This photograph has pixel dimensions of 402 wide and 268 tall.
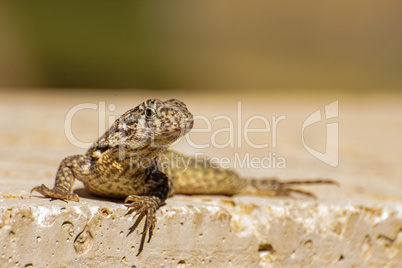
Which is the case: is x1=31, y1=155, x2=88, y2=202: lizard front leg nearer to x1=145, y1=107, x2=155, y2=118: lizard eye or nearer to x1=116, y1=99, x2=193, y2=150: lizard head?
x1=116, y1=99, x2=193, y2=150: lizard head

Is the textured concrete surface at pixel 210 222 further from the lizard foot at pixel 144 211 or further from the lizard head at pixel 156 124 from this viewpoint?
the lizard head at pixel 156 124

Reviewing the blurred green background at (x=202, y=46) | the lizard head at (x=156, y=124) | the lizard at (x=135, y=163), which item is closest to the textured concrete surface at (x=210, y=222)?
the lizard at (x=135, y=163)

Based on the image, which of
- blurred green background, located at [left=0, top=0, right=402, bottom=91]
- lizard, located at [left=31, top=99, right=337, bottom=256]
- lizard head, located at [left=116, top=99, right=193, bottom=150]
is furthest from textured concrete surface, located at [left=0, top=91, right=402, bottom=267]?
blurred green background, located at [left=0, top=0, right=402, bottom=91]

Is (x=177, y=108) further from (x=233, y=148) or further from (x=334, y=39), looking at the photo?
(x=334, y=39)

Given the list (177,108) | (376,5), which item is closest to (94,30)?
(376,5)

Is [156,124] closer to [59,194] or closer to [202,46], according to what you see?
[59,194]

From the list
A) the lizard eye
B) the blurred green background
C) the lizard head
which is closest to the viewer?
the lizard head
